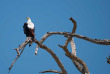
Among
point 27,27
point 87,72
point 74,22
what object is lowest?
point 87,72

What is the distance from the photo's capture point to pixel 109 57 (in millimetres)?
5207

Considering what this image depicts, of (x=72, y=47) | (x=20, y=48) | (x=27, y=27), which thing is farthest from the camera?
(x=27, y=27)

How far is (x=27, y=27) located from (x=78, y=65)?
8.14 feet

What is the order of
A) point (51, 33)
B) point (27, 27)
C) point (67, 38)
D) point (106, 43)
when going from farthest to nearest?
1. point (27, 27)
2. point (67, 38)
3. point (51, 33)
4. point (106, 43)

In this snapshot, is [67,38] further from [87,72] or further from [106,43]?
[106,43]

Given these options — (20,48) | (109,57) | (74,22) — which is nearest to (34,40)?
(20,48)

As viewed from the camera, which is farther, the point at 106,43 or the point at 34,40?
the point at 34,40

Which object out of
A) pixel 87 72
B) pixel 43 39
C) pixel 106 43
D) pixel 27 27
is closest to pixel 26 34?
pixel 27 27

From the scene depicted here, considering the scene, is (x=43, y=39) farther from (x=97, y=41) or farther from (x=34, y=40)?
(x=97, y=41)

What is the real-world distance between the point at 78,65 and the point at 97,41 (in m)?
1.57

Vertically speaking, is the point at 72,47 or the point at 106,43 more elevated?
the point at 72,47

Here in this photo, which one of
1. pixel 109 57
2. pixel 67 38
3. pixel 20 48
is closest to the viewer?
pixel 20 48

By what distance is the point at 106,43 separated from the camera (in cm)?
462

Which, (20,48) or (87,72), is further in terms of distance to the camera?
(87,72)
